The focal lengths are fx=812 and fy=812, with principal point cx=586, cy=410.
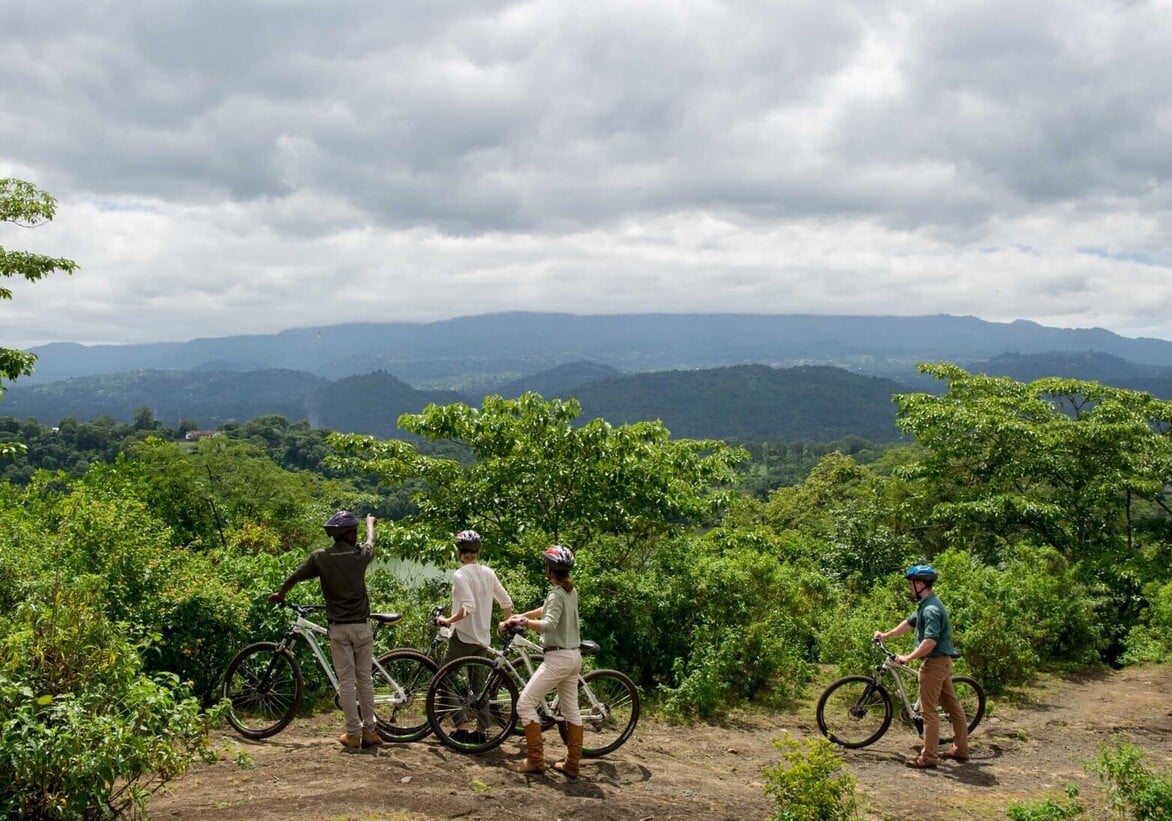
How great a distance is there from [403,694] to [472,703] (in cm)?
67

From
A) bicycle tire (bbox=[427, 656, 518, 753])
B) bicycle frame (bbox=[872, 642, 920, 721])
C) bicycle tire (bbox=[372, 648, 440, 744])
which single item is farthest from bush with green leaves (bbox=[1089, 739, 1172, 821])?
bicycle tire (bbox=[372, 648, 440, 744])

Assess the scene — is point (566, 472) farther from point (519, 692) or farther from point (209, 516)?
point (209, 516)

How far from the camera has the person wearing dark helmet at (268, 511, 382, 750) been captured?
6336 mm

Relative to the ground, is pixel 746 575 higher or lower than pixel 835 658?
higher

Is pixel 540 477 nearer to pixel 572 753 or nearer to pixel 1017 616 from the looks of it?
pixel 572 753

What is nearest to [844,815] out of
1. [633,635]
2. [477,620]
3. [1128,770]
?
[1128,770]

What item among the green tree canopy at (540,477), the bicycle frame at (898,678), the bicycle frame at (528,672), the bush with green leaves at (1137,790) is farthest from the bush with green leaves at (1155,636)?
the bicycle frame at (528,672)

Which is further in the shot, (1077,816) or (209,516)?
(209,516)

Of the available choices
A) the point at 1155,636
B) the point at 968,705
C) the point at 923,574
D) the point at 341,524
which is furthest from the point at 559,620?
the point at 1155,636

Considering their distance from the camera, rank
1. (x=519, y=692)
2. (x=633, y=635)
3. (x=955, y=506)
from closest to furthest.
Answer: (x=519, y=692)
(x=633, y=635)
(x=955, y=506)

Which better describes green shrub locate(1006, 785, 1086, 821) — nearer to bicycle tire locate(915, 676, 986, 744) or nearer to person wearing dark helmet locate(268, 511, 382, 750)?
bicycle tire locate(915, 676, 986, 744)

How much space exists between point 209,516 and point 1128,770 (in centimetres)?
2271

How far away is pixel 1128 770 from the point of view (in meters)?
5.49

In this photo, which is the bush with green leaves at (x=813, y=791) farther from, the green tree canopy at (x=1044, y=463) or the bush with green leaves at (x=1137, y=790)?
the green tree canopy at (x=1044, y=463)
